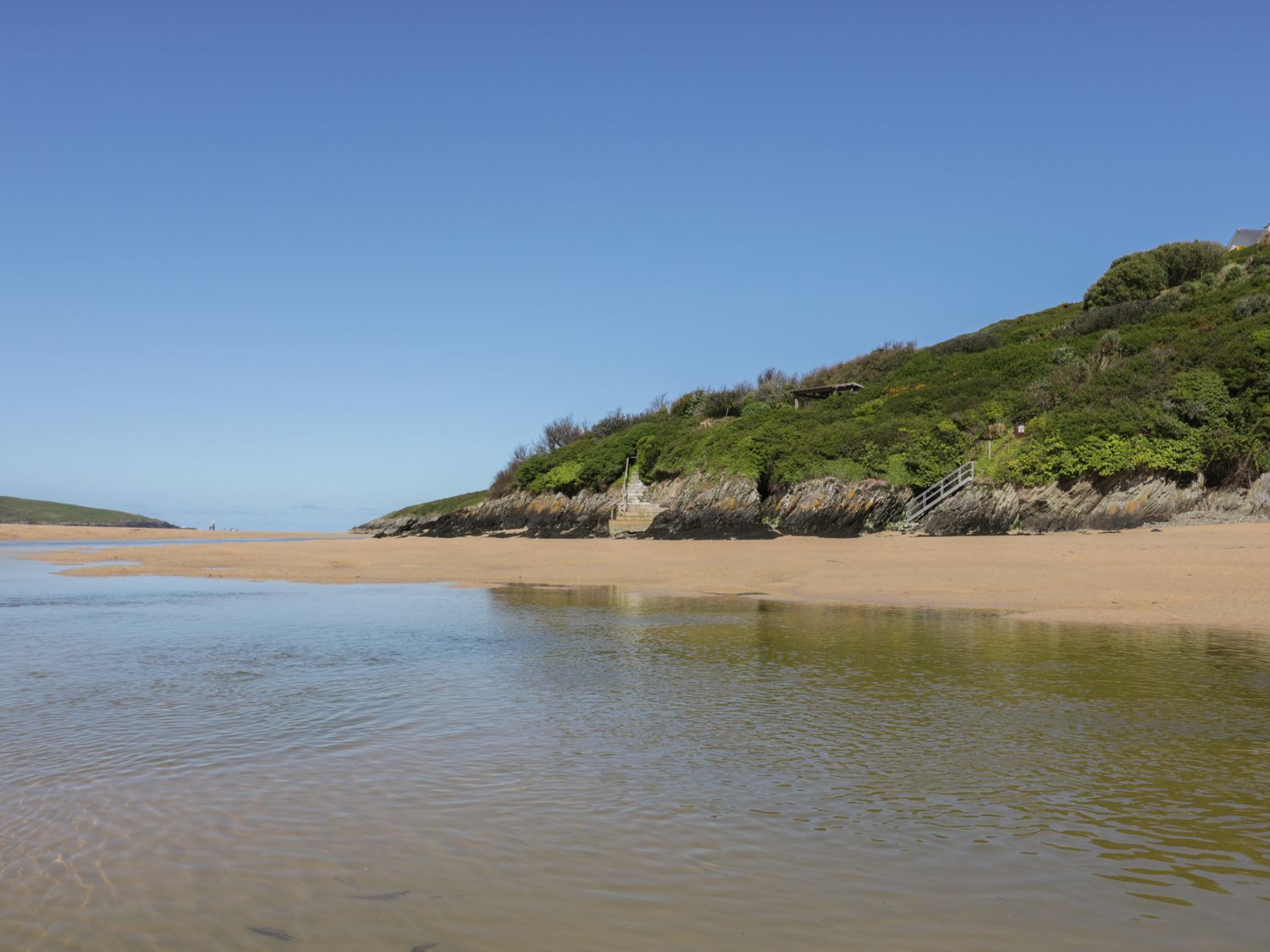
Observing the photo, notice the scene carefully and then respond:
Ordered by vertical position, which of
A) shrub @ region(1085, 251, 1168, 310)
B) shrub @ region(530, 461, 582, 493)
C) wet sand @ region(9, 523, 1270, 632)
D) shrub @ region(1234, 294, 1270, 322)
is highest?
shrub @ region(1085, 251, 1168, 310)

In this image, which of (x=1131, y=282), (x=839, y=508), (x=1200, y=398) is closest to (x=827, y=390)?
(x=839, y=508)

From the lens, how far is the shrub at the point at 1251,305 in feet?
114

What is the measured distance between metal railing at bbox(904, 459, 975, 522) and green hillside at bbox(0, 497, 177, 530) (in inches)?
3705

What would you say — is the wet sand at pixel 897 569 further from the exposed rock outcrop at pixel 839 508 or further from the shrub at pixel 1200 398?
the shrub at pixel 1200 398

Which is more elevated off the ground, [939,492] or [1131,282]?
[1131,282]

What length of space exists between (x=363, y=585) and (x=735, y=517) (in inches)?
687

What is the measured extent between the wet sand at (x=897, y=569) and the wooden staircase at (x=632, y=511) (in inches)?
272

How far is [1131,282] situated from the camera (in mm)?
50812

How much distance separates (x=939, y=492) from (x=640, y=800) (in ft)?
90.6

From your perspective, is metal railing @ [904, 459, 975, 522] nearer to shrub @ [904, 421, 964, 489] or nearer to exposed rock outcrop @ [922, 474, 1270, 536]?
shrub @ [904, 421, 964, 489]

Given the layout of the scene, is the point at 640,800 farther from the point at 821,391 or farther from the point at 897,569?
the point at 821,391

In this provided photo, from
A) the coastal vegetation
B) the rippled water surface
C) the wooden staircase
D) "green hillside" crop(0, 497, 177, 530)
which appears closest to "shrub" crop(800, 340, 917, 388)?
the coastal vegetation

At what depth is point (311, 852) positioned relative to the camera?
3.81m

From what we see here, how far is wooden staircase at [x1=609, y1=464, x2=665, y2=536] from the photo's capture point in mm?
39906
